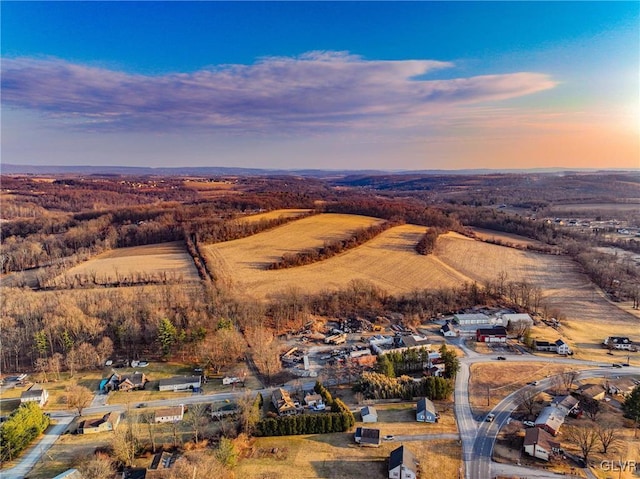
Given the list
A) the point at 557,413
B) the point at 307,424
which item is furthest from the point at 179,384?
the point at 557,413

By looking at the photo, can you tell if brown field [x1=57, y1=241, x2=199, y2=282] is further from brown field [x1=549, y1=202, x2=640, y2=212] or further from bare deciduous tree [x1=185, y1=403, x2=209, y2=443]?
brown field [x1=549, y1=202, x2=640, y2=212]

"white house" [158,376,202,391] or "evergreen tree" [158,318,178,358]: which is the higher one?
"evergreen tree" [158,318,178,358]

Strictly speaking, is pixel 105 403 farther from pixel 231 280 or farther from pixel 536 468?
pixel 536 468

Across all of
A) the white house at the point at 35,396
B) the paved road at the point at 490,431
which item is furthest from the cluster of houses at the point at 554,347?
the white house at the point at 35,396

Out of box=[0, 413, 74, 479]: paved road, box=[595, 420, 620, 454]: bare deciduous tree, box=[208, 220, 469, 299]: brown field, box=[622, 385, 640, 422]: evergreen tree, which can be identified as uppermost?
box=[208, 220, 469, 299]: brown field

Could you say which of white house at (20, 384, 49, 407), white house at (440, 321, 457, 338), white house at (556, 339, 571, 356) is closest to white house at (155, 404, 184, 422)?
white house at (20, 384, 49, 407)

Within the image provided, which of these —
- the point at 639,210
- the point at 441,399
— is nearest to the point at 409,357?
the point at 441,399

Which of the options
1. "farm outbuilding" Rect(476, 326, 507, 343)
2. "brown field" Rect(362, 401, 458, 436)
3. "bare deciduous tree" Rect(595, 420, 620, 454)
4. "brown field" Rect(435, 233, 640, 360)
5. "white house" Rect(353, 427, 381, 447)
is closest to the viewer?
"bare deciduous tree" Rect(595, 420, 620, 454)

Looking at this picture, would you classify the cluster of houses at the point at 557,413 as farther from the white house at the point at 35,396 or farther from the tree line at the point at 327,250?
the tree line at the point at 327,250
